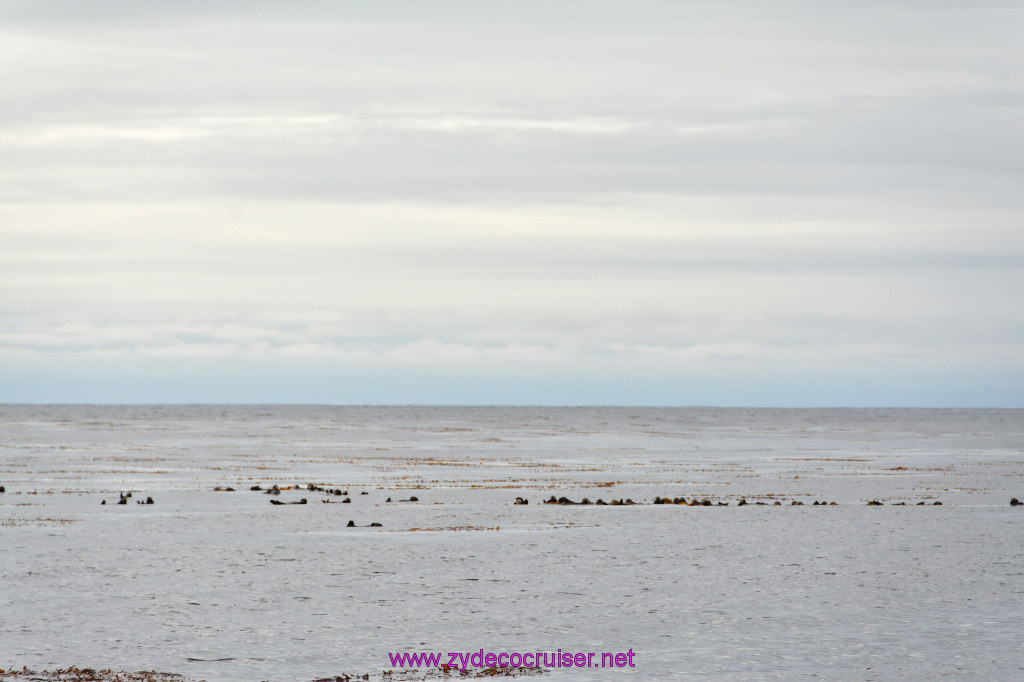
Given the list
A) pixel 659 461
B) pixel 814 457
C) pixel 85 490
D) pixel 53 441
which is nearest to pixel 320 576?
pixel 85 490

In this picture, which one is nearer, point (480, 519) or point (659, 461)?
point (480, 519)

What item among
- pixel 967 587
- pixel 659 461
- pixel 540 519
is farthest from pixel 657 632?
pixel 659 461

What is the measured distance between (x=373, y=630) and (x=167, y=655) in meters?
2.83

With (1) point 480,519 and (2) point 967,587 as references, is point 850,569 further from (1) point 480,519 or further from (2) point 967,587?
(1) point 480,519

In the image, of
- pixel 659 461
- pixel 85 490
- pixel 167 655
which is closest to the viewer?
pixel 167 655

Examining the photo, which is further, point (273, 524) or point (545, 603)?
point (273, 524)

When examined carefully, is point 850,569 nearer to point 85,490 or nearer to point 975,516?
point 975,516

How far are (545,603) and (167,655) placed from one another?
5.89m

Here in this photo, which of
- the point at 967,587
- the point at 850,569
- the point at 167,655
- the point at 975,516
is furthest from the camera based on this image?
the point at 975,516

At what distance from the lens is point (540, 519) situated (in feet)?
94.6

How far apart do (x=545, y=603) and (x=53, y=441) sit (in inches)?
2790

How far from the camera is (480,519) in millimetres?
28938

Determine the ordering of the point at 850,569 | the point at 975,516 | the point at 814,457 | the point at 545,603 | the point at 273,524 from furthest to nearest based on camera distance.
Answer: the point at 814,457, the point at 975,516, the point at 273,524, the point at 850,569, the point at 545,603

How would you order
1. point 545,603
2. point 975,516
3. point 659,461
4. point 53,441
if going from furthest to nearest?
point 53,441 → point 659,461 → point 975,516 → point 545,603
